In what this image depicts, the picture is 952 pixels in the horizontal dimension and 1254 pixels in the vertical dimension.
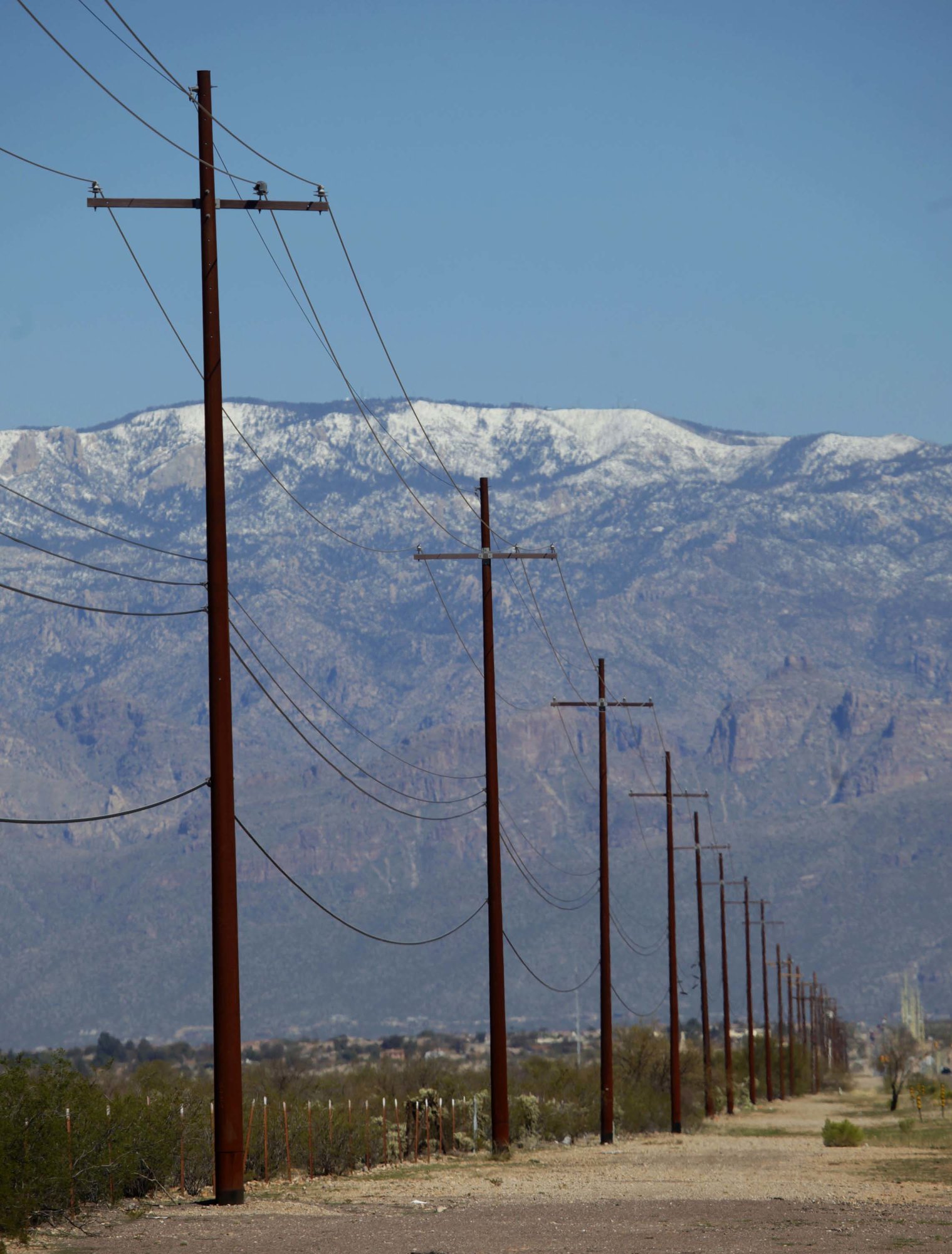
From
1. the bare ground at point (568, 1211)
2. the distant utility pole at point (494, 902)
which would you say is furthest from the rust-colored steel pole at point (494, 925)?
the bare ground at point (568, 1211)

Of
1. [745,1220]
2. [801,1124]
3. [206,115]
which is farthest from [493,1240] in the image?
[801,1124]

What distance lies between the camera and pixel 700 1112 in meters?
72.7

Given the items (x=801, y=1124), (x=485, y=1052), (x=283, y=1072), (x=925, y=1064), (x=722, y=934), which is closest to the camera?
(x=283, y=1072)

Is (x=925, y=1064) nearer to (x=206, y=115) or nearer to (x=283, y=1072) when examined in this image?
A: (x=283, y=1072)

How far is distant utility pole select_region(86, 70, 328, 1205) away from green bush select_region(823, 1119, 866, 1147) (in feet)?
96.9

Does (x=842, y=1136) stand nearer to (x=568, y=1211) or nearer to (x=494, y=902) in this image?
(x=494, y=902)

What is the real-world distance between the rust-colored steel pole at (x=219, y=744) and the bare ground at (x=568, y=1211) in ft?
4.48

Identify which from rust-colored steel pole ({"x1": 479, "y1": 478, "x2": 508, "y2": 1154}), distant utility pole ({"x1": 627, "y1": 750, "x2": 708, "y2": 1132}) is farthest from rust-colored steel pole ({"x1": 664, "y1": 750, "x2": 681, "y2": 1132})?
rust-colored steel pole ({"x1": 479, "y1": 478, "x2": 508, "y2": 1154})

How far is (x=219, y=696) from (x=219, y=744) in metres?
0.59

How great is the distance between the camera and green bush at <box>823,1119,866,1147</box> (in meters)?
49.9

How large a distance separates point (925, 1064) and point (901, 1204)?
140 m

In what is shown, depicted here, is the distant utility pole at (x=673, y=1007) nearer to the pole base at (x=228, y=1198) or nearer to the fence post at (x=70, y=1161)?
the fence post at (x=70, y=1161)

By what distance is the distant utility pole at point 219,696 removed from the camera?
22.6 meters

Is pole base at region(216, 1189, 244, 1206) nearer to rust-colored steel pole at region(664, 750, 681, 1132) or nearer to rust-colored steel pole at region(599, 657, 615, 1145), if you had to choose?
rust-colored steel pole at region(599, 657, 615, 1145)
